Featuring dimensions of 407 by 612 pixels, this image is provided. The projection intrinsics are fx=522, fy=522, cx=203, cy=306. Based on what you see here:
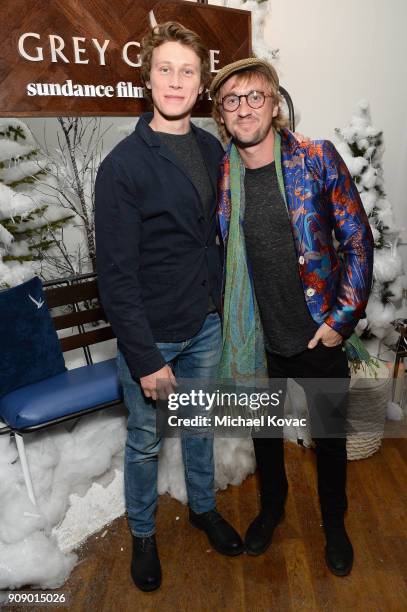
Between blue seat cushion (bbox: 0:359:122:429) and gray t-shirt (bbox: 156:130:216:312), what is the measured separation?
76cm

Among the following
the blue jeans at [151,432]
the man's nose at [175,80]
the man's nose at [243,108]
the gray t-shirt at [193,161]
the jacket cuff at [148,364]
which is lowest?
the blue jeans at [151,432]

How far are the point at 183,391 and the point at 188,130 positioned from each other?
975 millimetres

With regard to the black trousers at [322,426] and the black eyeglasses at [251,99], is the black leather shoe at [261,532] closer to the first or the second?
the black trousers at [322,426]

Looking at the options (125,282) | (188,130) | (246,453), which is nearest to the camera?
(125,282)

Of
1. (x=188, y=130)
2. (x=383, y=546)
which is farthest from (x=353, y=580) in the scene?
(x=188, y=130)

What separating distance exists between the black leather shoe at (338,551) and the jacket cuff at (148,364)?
1047mm

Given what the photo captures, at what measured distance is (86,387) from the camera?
228 cm

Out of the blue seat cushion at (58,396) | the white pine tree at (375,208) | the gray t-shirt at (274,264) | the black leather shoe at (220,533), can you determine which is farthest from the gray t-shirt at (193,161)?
the white pine tree at (375,208)

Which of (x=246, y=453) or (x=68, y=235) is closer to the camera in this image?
(x=246, y=453)

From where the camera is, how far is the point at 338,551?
208 cm

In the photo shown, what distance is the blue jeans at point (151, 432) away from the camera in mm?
1896

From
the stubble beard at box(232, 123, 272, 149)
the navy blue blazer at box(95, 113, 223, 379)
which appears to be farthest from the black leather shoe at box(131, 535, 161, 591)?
the stubble beard at box(232, 123, 272, 149)

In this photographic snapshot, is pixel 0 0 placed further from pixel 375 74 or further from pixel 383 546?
pixel 383 546

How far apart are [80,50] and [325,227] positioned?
1.11 m
